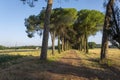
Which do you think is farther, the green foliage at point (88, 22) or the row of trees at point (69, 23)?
the green foliage at point (88, 22)

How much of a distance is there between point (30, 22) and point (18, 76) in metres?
36.6

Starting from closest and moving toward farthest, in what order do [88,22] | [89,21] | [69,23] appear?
[69,23] < [89,21] < [88,22]

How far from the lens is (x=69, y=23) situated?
58125mm

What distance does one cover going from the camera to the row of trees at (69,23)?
48.8 metres

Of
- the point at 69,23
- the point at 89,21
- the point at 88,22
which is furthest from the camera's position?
A: the point at 88,22

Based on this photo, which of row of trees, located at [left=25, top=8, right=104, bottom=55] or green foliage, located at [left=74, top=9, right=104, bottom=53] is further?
green foliage, located at [left=74, top=9, right=104, bottom=53]

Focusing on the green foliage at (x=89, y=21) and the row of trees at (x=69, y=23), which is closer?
the row of trees at (x=69, y=23)

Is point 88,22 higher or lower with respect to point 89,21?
lower

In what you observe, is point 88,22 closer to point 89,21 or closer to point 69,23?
point 89,21

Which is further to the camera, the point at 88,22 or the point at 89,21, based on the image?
the point at 88,22

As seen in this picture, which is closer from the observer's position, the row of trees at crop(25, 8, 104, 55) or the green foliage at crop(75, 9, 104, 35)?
the row of trees at crop(25, 8, 104, 55)

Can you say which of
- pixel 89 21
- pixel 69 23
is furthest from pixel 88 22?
pixel 69 23

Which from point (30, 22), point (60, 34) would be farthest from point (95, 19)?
point (30, 22)

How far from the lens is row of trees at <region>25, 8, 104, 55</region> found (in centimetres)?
4884
